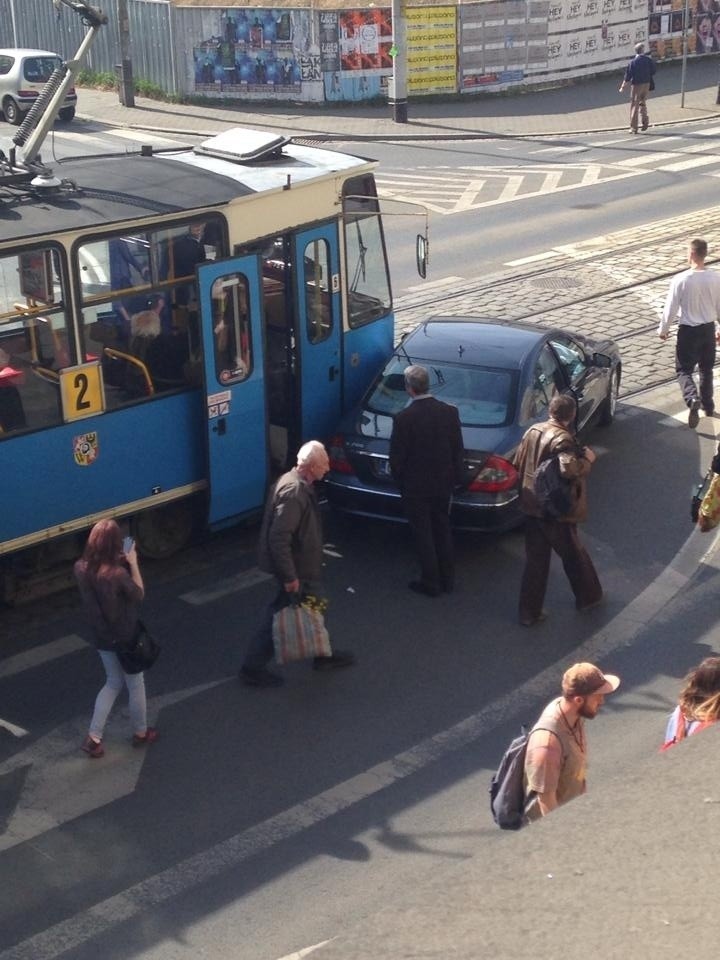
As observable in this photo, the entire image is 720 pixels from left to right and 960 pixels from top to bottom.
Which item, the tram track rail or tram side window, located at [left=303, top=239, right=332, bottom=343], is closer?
tram side window, located at [left=303, top=239, right=332, bottom=343]

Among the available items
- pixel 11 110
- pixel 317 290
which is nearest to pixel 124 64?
pixel 11 110

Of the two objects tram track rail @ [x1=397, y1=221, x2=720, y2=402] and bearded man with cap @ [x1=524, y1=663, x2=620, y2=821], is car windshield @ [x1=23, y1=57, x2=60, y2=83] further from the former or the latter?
bearded man with cap @ [x1=524, y1=663, x2=620, y2=821]

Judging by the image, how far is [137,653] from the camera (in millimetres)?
7535

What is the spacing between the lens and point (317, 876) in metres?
6.59

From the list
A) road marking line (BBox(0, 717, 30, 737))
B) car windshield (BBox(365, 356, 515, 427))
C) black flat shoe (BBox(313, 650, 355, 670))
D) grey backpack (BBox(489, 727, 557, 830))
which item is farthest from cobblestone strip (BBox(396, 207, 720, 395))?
grey backpack (BBox(489, 727, 557, 830))

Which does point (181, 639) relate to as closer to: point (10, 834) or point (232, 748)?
point (232, 748)

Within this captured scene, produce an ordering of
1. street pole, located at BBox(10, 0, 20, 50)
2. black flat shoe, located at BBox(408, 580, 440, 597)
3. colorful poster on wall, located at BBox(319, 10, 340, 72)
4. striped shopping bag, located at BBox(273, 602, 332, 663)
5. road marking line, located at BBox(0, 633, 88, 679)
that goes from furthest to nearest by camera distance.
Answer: street pole, located at BBox(10, 0, 20, 50), colorful poster on wall, located at BBox(319, 10, 340, 72), black flat shoe, located at BBox(408, 580, 440, 597), road marking line, located at BBox(0, 633, 88, 679), striped shopping bag, located at BBox(273, 602, 332, 663)

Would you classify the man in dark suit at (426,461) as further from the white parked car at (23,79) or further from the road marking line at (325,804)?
the white parked car at (23,79)

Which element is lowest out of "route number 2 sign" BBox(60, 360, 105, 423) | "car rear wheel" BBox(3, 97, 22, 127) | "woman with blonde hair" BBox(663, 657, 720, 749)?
"car rear wheel" BBox(3, 97, 22, 127)

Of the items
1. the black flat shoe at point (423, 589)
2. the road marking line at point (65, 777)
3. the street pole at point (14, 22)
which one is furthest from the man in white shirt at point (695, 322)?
the street pole at point (14, 22)

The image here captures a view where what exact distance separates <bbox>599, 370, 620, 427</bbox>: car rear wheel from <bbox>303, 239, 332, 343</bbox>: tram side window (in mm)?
3009

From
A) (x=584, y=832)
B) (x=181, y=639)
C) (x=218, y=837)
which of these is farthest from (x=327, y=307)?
(x=584, y=832)

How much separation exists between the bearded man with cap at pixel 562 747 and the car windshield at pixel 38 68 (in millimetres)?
31310

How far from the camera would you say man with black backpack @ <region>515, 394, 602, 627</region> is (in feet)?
29.3
